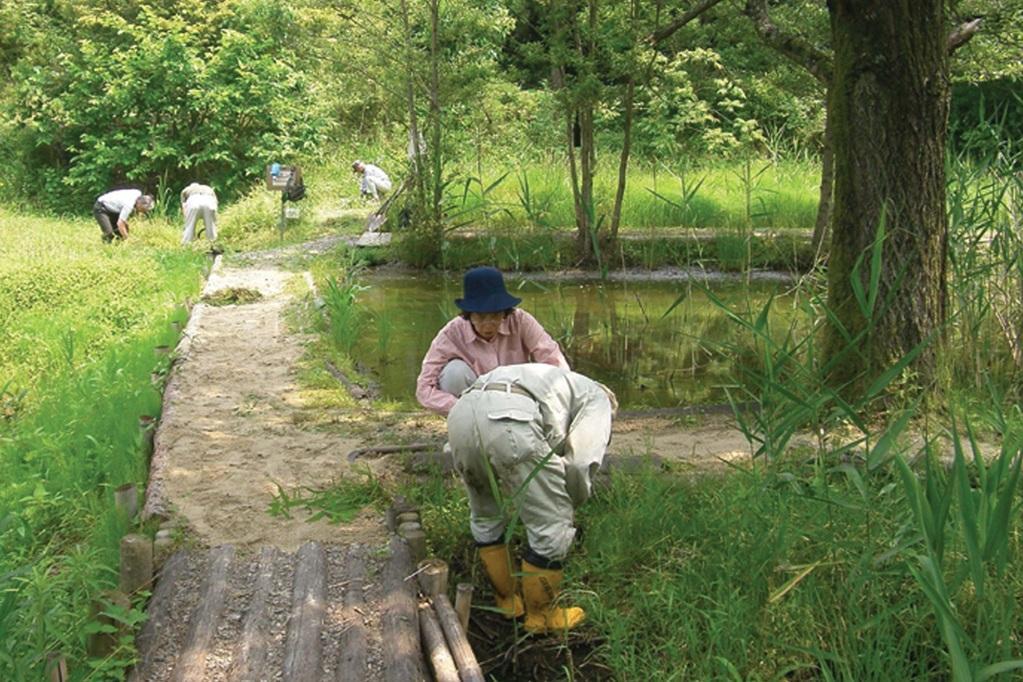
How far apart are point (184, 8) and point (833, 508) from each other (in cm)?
1746

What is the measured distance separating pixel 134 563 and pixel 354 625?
849 mm

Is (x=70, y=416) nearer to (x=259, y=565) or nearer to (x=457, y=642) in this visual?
(x=259, y=565)

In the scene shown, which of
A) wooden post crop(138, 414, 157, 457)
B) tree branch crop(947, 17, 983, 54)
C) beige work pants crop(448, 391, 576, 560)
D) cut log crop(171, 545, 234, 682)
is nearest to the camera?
cut log crop(171, 545, 234, 682)

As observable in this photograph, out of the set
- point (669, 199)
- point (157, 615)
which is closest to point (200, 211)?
point (669, 199)

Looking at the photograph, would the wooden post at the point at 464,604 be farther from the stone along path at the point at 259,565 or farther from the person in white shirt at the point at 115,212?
the person in white shirt at the point at 115,212

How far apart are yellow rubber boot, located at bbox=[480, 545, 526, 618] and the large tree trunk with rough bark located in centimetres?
246

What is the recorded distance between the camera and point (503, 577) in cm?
402

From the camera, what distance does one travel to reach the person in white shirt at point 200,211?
13.5m

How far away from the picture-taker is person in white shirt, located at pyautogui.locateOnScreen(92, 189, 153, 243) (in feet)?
44.3

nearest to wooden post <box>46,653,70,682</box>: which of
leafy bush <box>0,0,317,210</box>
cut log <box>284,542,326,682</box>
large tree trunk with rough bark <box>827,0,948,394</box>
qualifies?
cut log <box>284,542,326,682</box>

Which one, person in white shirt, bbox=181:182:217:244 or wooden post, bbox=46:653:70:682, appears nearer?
wooden post, bbox=46:653:70:682

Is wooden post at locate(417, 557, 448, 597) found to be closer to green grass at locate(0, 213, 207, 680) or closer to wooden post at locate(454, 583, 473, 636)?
wooden post at locate(454, 583, 473, 636)

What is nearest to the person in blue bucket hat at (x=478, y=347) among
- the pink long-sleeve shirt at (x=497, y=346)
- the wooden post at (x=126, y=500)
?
the pink long-sleeve shirt at (x=497, y=346)

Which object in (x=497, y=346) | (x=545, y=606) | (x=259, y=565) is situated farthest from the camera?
(x=497, y=346)
